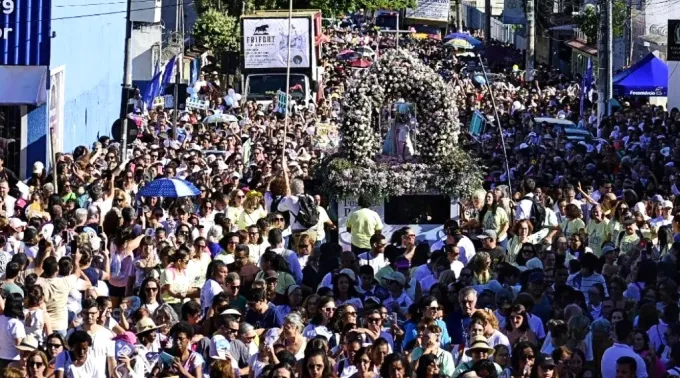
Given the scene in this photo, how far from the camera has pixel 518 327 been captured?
564 inches

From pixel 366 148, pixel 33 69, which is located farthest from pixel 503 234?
pixel 33 69

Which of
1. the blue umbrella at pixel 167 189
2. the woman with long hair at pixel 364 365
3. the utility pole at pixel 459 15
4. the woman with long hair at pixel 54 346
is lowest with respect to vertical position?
the utility pole at pixel 459 15

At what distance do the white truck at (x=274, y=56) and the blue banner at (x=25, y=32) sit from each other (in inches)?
732

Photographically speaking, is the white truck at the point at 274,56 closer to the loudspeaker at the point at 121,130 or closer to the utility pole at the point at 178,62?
the utility pole at the point at 178,62

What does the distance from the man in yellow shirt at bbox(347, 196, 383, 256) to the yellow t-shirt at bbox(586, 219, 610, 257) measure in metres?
2.37

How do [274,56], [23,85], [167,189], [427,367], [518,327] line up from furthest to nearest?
[274,56] → [23,85] → [167,189] → [518,327] → [427,367]

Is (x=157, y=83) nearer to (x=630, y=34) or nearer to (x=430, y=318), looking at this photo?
(x=430, y=318)

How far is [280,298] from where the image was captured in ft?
52.4

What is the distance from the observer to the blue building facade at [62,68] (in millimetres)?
29094

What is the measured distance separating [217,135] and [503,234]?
14.7 metres

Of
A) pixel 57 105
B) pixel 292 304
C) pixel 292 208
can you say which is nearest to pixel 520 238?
pixel 292 208

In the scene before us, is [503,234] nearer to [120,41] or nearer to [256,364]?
[256,364]

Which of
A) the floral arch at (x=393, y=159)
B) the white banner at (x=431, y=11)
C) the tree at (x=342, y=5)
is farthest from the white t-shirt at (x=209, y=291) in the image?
the white banner at (x=431, y=11)

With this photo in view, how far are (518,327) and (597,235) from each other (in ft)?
20.0
